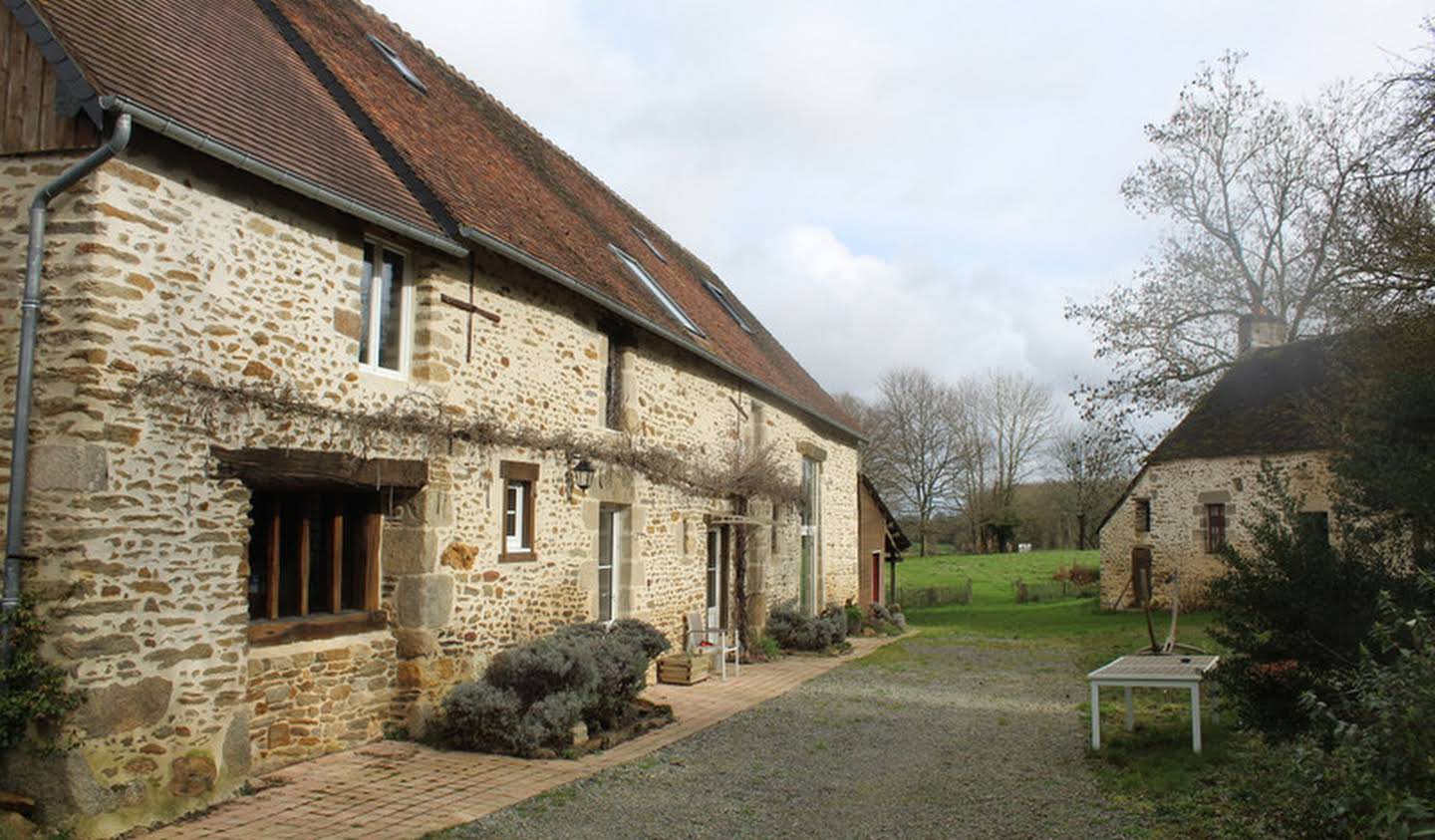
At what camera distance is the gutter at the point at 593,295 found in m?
8.82

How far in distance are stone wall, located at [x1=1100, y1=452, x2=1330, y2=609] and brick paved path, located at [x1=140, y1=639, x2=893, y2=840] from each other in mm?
16832

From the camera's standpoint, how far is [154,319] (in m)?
6.27

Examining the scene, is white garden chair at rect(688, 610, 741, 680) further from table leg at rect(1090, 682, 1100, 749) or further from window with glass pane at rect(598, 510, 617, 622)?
table leg at rect(1090, 682, 1100, 749)

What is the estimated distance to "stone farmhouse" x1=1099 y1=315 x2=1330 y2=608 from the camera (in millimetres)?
21438

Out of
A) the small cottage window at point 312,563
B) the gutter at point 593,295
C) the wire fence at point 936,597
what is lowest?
the wire fence at point 936,597

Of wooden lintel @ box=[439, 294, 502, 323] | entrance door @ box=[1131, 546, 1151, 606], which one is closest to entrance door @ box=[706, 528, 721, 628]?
wooden lintel @ box=[439, 294, 502, 323]

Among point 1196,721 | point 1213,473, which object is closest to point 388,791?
point 1196,721

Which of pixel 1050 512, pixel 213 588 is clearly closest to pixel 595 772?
pixel 213 588

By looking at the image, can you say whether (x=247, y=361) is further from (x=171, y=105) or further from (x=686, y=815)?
(x=686, y=815)

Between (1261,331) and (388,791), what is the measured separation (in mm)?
24713

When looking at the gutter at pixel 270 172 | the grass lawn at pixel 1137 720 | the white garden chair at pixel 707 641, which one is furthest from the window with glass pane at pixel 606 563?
the grass lawn at pixel 1137 720

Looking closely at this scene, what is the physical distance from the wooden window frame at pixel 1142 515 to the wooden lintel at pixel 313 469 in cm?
2038

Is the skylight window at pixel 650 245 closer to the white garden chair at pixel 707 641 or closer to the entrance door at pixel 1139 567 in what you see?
the white garden chair at pixel 707 641

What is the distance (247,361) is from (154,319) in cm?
74
